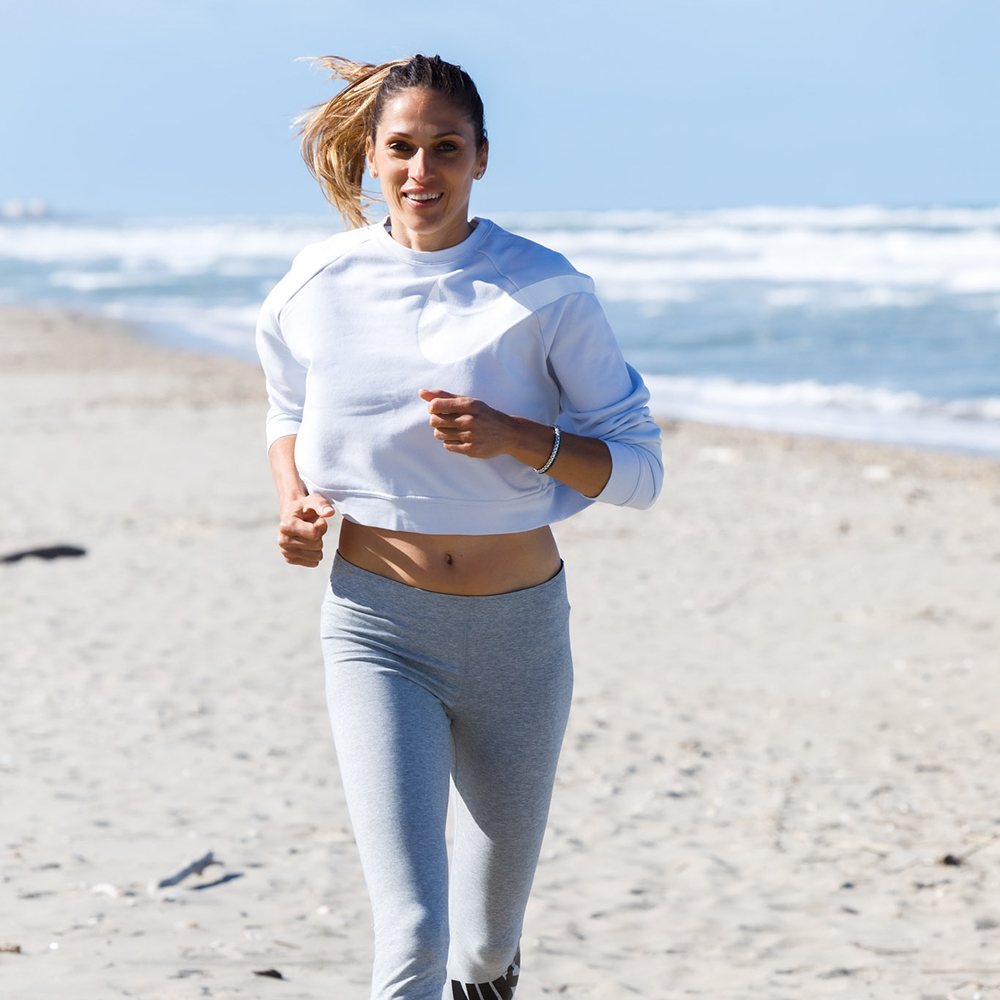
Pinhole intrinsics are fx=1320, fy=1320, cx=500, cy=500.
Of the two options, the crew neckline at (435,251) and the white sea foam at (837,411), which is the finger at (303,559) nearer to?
the crew neckline at (435,251)

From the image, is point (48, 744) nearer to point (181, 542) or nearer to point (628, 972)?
point (628, 972)

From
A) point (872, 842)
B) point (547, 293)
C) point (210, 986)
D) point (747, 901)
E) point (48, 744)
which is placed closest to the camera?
point (547, 293)

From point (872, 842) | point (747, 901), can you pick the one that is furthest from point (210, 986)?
point (872, 842)

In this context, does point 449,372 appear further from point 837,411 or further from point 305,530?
point 837,411

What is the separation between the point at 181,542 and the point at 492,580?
6485 mm

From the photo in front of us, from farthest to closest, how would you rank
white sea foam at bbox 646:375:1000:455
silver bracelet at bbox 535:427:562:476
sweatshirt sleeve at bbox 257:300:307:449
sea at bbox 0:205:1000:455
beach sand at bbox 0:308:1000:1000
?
sea at bbox 0:205:1000:455, white sea foam at bbox 646:375:1000:455, beach sand at bbox 0:308:1000:1000, sweatshirt sleeve at bbox 257:300:307:449, silver bracelet at bbox 535:427:562:476

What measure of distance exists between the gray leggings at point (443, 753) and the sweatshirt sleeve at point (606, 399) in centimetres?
27

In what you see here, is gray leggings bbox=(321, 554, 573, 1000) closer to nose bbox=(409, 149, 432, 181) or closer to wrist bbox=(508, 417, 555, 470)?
wrist bbox=(508, 417, 555, 470)

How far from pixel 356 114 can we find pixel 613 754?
339 centimetres

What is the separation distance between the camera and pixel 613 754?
5.32 m

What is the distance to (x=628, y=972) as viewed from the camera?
3584 millimetres

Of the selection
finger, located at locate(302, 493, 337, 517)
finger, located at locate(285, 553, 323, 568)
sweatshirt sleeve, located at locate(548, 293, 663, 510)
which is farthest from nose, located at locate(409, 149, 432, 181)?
finger, located at locate(285, 553, 323, 568)

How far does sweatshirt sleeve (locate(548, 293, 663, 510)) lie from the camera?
2330 millimetres

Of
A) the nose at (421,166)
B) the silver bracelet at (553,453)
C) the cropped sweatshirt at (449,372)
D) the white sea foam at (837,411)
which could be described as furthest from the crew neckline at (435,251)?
the white sea foam at (837,411)
